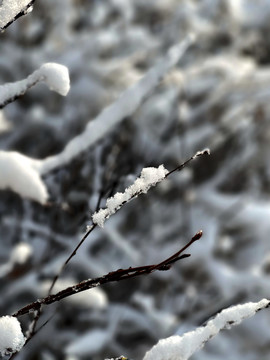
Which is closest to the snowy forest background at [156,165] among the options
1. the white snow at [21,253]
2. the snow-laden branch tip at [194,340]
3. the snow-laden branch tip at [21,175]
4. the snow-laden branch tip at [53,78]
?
the white snow at [21,253]

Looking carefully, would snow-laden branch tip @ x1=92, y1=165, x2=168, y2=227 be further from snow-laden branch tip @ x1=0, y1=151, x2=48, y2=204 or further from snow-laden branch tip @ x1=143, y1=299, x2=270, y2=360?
snow-laden branch tip @ x1=0, y1=151, x2=48, y2=204

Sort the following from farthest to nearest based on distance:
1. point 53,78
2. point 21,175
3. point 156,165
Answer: point 156,165 < point 21,175 < point 53,78

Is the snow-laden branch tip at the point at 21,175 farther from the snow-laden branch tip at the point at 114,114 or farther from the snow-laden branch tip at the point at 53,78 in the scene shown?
the snow-laden branch tip at the point at 53,78

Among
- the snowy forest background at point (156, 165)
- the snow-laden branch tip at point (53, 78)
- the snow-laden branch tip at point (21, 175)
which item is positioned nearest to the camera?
the snow-laden branch tip at point (53, 78)

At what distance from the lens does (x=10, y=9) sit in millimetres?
686

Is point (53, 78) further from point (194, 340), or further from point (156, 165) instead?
point (156, 165)

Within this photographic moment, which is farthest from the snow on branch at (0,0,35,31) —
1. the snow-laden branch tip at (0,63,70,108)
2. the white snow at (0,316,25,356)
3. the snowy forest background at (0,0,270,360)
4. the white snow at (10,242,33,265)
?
the white snow at (10,242,33,265)

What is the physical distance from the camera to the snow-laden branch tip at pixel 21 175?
1437mm

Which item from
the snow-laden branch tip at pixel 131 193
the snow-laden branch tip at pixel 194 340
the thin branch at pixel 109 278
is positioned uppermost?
the snow-laden branch tip at pixel 131 193

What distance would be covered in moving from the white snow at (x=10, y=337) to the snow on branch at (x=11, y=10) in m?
0.39

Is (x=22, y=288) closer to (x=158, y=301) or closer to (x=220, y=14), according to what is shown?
(x=158, y=301)

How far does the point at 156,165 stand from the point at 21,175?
141 centimetres

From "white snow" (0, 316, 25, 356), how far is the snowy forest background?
164cm

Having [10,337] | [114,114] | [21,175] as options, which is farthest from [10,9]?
[21,175]
